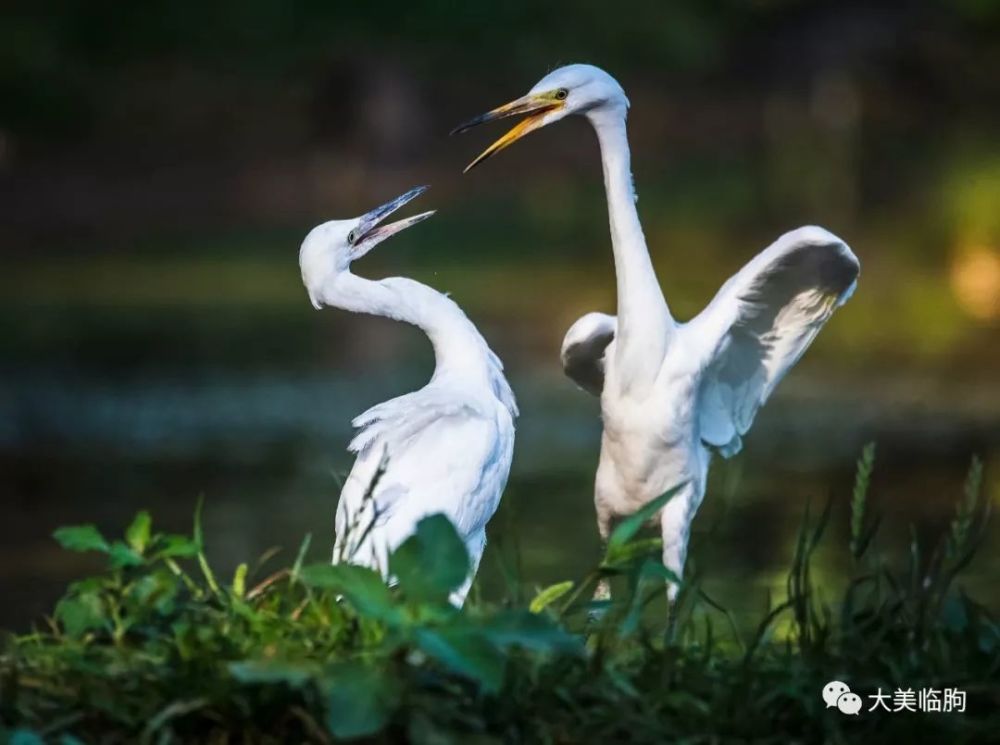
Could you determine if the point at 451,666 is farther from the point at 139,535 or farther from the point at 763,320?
the point at 763,320

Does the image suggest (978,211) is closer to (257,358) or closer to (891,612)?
(257,358)

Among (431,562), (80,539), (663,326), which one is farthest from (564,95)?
(431,562)

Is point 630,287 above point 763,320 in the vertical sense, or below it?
above

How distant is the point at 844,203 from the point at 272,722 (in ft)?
67.6

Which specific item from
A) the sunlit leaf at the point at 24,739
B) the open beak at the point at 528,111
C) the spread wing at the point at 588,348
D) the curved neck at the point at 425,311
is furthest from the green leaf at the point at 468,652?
the spread wing at the point at 588,348

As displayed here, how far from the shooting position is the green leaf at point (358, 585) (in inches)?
110

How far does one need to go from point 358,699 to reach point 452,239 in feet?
54.4

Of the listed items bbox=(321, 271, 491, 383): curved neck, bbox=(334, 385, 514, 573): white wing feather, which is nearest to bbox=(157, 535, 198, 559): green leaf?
bbox=(334, 385, 514, 573): white wing feather

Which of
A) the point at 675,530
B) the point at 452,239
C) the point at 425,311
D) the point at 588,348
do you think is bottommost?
the point at 675,530

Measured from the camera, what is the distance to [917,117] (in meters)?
37.9

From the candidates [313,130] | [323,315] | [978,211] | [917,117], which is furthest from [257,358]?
[917,117]

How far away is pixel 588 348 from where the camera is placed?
5.55 metres

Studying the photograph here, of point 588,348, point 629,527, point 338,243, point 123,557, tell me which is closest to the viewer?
point 629,527

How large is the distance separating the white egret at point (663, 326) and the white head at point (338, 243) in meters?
0.31
